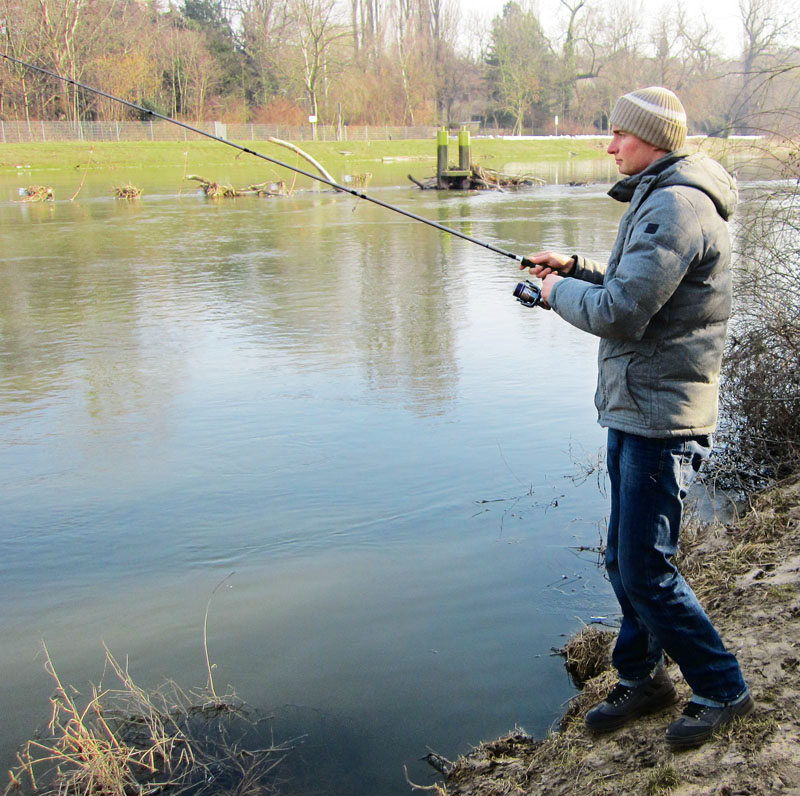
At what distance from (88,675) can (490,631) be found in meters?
1.67

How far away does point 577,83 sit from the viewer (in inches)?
3039

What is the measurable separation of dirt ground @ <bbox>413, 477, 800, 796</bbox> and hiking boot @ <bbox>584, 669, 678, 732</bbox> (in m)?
0.03

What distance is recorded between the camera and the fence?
45469 millimetres

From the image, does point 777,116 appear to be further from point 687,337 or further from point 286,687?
point 286,687

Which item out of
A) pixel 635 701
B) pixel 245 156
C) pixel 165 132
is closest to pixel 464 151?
pixel 245 156

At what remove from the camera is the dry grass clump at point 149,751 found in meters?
2.84

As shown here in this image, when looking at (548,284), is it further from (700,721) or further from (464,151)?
(464,151)

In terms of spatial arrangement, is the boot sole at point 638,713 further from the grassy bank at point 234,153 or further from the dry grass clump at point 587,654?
the grassy bank at point 234,153

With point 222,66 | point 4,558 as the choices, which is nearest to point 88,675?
point 4,558

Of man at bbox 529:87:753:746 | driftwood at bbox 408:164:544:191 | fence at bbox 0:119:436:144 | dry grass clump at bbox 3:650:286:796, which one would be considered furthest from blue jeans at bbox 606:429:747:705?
fence at bbox 0:119:436:144

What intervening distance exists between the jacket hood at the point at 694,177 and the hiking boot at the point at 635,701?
4.45ft

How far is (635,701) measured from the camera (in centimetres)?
263

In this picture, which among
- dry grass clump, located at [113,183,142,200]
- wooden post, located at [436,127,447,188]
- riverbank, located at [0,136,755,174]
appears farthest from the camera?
riverbank, located at [0,136,755,174]

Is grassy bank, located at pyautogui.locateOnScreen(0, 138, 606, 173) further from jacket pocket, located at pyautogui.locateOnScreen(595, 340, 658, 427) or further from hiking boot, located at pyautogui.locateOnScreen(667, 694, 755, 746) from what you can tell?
hiking boot, located at pyautogui.locateOnScreen(667, 694, 755, 746)
